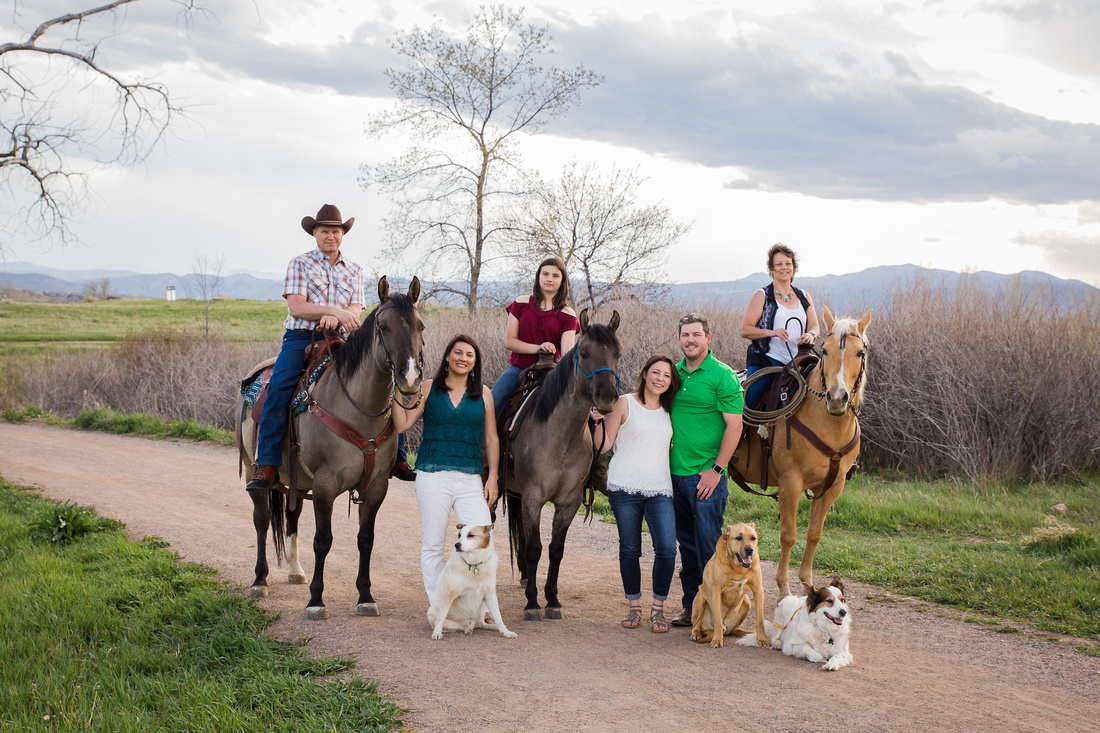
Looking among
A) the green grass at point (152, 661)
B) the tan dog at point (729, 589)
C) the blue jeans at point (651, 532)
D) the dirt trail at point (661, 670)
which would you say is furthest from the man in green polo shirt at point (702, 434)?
the green grass at point (152, 661)

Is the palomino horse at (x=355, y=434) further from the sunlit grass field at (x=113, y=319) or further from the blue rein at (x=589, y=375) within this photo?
the sunlit grass field at (x=113, y=319)

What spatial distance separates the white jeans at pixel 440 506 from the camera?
A: 575 cm

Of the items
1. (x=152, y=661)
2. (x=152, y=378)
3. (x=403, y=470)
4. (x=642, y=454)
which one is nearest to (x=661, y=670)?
(x=642, y=454)

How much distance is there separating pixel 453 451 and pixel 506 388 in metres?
1.21

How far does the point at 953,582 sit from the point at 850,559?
101 cm

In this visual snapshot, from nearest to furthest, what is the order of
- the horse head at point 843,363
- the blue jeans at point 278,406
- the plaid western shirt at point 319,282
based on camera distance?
the horse head at point 843,363
the blue jeans at point 278,406
the plaid western shirt at point 319,282

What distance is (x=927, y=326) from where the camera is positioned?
43.2 ft

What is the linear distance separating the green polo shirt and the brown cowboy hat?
3161 mm

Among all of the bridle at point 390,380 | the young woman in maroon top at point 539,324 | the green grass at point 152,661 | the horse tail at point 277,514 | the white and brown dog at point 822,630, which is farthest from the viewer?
the horse tail at point 277,514

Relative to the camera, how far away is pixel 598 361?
541 centimetres

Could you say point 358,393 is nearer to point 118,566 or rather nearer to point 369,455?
point 369,455

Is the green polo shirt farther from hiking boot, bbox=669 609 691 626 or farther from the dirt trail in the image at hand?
the dirt trail

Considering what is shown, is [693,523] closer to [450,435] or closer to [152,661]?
[450,435]

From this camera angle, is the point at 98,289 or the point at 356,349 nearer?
the point at 356,349
